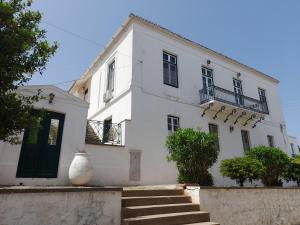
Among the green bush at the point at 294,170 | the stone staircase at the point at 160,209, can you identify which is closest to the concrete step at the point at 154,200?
the stone staircase at the point at 160,209

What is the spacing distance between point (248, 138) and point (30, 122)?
13968mm

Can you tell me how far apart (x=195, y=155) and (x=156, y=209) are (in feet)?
7.90

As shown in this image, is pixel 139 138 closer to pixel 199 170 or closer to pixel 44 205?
pixel 199 170

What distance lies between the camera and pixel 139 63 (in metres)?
11.6

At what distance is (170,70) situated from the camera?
1288 cm

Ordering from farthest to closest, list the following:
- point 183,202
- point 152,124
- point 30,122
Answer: point 152,124, point 183,202, point 30,122

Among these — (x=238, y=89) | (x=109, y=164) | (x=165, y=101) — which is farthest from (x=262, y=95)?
(x=109, y=164)

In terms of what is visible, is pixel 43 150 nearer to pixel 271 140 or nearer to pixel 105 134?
pixel 105 134

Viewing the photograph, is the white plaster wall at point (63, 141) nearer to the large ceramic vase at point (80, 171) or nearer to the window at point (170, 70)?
the large ceramic vase at point (80, 171)

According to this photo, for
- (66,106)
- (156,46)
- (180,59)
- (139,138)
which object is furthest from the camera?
(180,59)

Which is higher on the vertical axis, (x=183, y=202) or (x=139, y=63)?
(x=139, y=63)

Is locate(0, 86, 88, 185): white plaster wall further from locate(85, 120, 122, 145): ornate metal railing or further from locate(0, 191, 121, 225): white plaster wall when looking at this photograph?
locate(0, 191, 121, 225): white plaster wall

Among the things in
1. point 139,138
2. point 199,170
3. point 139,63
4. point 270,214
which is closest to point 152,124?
point 139,138

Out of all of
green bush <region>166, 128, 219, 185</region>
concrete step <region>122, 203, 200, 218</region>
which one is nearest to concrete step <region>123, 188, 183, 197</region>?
concrete step <region>122, 203, 200, 218</region>
